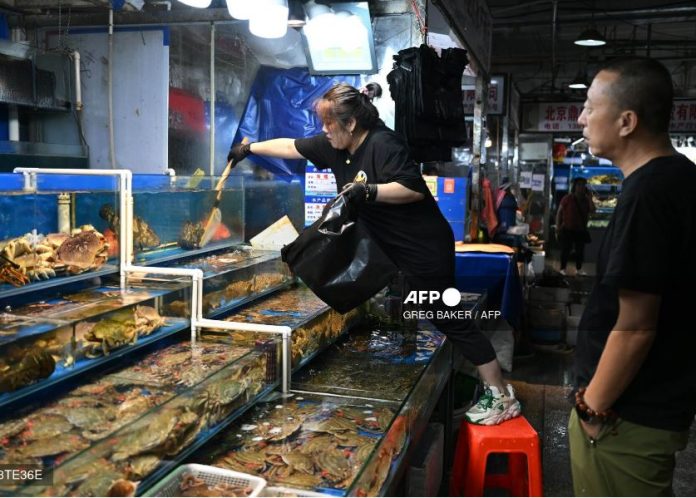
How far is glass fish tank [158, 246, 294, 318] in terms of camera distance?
320 centimetres

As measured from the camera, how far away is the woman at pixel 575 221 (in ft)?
42.5

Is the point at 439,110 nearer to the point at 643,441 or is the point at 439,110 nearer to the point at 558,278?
the point at 643,441

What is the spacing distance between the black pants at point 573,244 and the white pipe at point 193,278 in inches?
446

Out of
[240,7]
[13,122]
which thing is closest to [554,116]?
[240,7]

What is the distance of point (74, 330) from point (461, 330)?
6.40 ft

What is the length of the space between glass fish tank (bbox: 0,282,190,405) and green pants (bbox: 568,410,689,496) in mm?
1726

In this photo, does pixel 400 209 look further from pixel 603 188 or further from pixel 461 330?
pixel 603 188

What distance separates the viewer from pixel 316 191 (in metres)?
5.08

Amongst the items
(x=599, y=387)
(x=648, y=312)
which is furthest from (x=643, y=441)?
(x=648, y=312)

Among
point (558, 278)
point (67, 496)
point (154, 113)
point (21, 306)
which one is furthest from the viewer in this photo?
point (558, 278)

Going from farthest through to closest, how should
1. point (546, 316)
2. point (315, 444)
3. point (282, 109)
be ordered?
point (546, 316)
point (282, 109)
point (315, 444)

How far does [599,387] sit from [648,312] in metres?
0.26

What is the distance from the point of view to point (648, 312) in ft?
5.63

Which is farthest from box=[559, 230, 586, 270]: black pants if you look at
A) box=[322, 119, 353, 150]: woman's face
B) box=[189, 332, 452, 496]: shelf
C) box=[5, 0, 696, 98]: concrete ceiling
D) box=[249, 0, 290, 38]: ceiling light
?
box=[189, 332, 452, 496]: shelf
